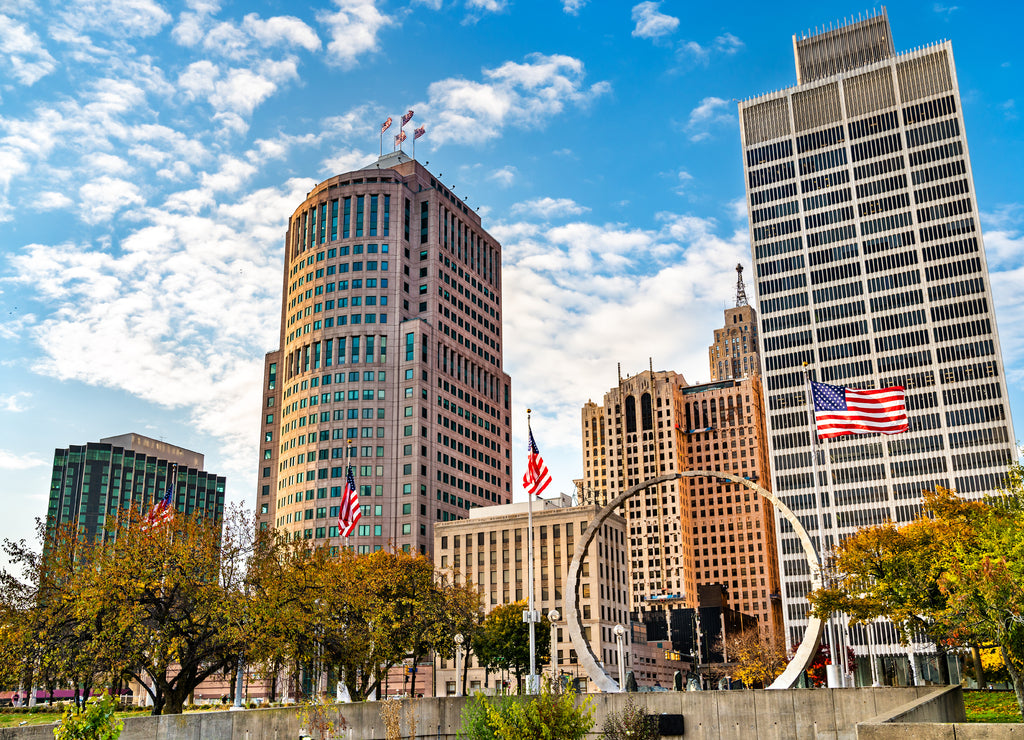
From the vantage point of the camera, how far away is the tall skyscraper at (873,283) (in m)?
141

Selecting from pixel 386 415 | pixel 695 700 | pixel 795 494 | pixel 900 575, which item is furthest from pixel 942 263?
pixel 695 700

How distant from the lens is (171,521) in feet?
153

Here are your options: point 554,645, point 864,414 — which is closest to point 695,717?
point 864,414

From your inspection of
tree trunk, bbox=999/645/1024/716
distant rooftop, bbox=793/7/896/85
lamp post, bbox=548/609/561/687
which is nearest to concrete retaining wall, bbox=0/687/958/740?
tree trunk, bbox=999/645/1024/716

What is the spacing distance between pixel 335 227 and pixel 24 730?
133975 millimetres

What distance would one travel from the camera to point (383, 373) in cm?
15112

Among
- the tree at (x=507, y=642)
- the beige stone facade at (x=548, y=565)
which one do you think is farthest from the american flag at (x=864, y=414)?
the beige stone facade at (x=548, y=565)

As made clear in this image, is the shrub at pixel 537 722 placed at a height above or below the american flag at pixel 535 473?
below

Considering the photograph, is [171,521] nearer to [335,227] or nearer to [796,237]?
[335,227]

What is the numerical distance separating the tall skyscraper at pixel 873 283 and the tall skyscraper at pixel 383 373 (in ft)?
178

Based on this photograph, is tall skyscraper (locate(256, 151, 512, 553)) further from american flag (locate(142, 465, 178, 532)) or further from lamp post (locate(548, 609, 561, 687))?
american flag (locate(142, 465, 178, 532))

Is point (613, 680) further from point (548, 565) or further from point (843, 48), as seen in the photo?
point (843, 48)

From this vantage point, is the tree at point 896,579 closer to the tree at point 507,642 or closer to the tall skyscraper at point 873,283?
the tree at point 507,642

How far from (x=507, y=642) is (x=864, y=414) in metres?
63.5
